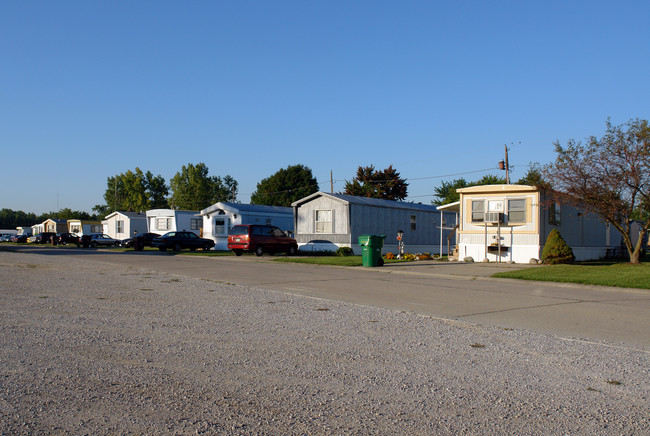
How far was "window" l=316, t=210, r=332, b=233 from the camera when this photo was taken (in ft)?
120

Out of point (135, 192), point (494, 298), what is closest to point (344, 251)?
point (494, 298)

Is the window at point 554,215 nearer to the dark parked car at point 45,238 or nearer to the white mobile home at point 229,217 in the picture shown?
the white mobile home at point 229,217

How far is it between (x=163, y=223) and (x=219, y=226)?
29.2 feet

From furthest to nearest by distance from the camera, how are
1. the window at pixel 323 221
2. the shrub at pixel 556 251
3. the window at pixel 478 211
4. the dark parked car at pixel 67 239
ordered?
the dark parked car at pixel 67 239 → the window at pixel 323 221 → the window at pixel 478 211 → the shrub at pixel 556 251

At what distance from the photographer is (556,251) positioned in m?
24.0

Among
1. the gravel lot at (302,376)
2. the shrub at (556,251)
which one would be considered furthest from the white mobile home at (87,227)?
the gravel lot at (302,376)

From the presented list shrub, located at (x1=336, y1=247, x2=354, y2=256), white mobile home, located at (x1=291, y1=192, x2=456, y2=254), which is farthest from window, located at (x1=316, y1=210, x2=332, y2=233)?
shrub, located at (x1=336, y1=247, x2=354, y2=256)

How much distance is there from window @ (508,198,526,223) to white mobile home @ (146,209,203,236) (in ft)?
91.6

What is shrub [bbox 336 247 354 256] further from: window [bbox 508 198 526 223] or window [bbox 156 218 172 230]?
window [bbox 156 218 172 230]

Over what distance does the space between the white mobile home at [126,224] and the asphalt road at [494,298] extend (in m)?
40.1

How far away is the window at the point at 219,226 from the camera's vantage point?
43.1 meters

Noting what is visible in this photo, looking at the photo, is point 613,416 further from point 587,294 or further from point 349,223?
point 349,223

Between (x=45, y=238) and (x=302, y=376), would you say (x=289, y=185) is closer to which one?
(x=45, y=238)

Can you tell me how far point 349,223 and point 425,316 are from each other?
25465 mm
